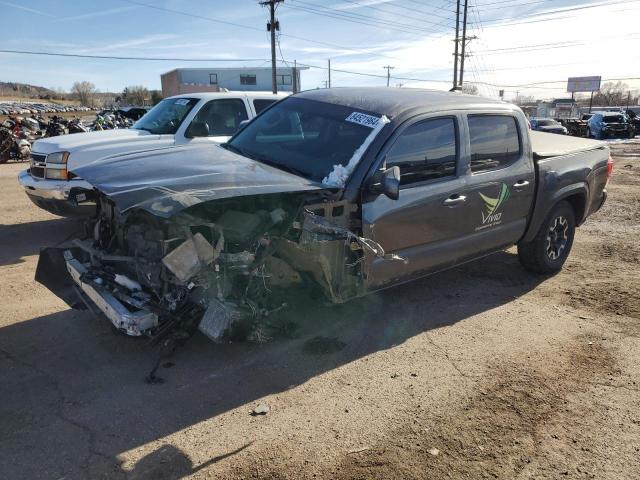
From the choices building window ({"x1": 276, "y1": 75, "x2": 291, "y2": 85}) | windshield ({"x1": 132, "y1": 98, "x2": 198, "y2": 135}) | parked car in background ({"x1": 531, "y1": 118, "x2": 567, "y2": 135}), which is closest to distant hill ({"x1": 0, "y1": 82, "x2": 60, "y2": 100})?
building window ({"x1": 276, "y1": 75, "x2": 291, "y2": 85})

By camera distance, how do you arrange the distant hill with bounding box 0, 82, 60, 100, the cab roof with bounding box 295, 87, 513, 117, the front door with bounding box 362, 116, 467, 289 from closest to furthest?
the front door with bounding box 362, 116, 467, 289
the cab roof with bounding box 295, 87, 513, 117
the distant hill with bounding box 0, 82, 60, 100

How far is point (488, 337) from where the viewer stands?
4.30m

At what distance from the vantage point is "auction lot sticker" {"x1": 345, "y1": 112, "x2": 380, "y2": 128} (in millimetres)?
4066

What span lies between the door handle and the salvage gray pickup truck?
0.09 feet

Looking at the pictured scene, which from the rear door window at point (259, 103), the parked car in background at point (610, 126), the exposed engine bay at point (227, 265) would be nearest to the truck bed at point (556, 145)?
the exposed engine bay at point (227, 265)

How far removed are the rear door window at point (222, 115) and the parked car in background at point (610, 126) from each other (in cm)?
3181

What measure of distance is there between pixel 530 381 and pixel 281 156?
2706 millimetres

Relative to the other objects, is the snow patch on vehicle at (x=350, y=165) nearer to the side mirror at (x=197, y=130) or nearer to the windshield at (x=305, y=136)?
the windshield at (x=305, y=136)

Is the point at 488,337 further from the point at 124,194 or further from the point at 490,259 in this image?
the point at 124,194

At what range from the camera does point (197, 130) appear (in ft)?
23.3

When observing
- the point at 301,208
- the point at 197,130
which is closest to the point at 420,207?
the point at 301,208

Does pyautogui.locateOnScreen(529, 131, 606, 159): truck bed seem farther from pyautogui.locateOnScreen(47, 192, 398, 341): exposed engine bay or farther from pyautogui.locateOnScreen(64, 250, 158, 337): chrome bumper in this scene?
pyautogui.locateOnScreen(64, 250, 158, 337): chrome bumper

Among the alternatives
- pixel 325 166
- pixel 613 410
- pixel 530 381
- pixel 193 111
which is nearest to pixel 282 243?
pixel 325 166

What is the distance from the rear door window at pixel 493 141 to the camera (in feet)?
15.2
